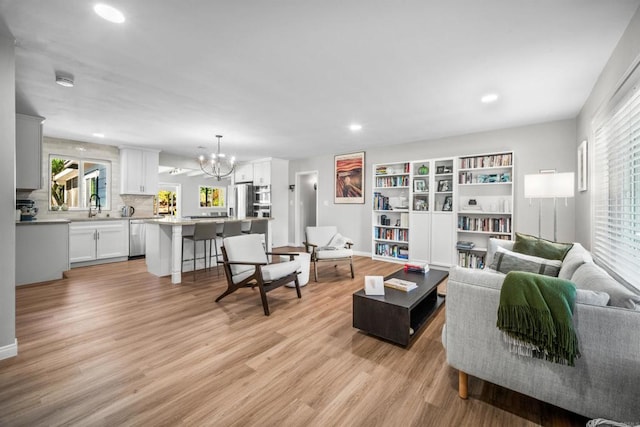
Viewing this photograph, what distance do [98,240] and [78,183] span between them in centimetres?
138

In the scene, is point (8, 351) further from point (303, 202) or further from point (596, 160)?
point (303, 202)

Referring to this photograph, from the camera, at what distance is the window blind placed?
6.49ft

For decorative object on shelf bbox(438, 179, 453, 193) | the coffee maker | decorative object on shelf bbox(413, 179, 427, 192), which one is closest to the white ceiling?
decorative object on shelf bbox(438, 179, 453, 193)

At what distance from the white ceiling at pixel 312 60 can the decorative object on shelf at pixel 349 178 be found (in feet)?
7.07

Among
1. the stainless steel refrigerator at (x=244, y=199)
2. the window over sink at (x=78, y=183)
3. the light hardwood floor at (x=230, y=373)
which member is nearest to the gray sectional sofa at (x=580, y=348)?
the light hardwood floor at (x=230, y=373)

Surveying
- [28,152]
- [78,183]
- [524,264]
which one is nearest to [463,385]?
[524,264]

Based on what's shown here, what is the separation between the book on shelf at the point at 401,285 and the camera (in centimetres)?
268

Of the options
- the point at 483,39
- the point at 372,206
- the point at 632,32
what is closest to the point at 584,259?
the point at 632,32

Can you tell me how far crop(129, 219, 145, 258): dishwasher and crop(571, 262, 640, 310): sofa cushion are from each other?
276 inches

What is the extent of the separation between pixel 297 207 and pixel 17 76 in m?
5.67

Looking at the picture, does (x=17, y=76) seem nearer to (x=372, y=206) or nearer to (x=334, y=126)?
(x=334, y=126)

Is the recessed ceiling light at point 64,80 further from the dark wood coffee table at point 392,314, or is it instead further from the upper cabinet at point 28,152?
the dark wood coffee table at point 392,314

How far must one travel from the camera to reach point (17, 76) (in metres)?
2.81

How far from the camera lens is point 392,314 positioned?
93.4 inches
